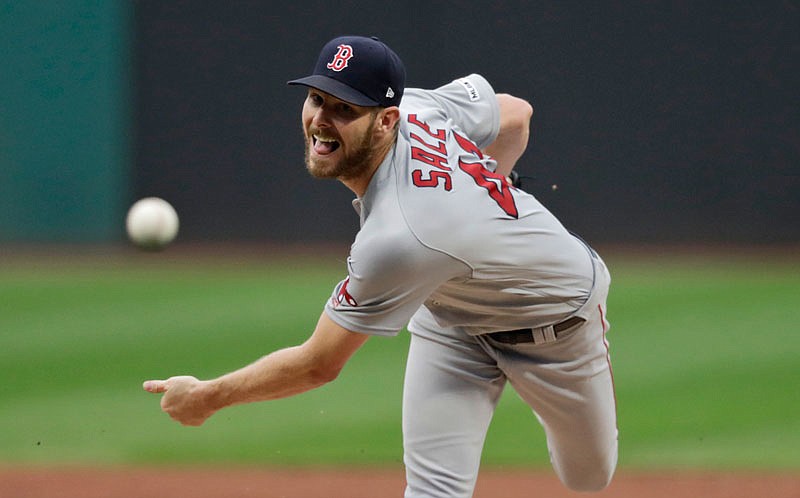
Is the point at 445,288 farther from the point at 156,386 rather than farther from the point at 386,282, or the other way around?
the point at 156,386

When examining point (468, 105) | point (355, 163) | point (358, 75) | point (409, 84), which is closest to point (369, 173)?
point (355, 163)

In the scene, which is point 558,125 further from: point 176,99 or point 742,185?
point 176,99

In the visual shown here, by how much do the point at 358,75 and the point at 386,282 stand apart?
0.70 metres

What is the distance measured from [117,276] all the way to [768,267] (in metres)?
7.00

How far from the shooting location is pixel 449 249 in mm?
3807

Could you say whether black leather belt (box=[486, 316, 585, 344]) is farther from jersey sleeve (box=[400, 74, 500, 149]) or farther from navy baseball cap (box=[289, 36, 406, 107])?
navy baseball cap (box=[289, 36, 406, 107])

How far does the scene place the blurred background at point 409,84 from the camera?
12.8m

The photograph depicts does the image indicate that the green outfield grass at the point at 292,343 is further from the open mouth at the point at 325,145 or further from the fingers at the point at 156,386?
the open mouth at the point at 325,145

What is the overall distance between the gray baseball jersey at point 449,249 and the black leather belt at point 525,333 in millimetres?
47

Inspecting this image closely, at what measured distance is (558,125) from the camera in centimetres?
1284

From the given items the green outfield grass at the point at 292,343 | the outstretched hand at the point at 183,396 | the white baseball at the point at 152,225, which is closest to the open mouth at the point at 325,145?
the outstretched hand at the point at 183,396

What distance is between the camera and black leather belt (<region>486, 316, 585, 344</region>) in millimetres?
4332

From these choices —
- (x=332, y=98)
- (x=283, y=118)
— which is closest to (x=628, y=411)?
(x=332, y=98)

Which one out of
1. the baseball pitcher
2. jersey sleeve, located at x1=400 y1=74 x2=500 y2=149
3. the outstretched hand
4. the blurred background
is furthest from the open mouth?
the blurred background
